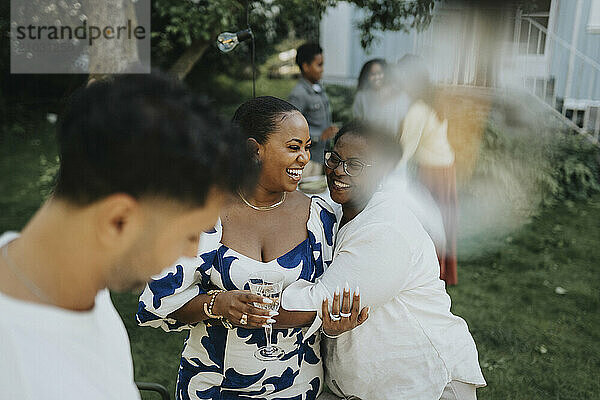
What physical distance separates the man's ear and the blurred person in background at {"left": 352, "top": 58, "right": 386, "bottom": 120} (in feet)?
17.4

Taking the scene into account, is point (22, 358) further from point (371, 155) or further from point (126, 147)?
point (371, 155)

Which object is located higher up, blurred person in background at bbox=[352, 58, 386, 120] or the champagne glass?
blurred person in background at bbox=[352, 58, 386, 120]

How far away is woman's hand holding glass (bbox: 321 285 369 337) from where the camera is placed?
1.73 m

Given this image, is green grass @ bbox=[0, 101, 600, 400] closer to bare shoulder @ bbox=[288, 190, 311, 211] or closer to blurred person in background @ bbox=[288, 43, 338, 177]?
blurred person in background @ bbox=[288, 43, 338, 177]

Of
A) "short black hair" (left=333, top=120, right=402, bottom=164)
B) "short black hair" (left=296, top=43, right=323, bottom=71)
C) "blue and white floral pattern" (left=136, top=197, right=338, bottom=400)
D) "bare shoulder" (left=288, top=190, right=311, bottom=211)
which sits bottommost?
"blue and white floral pattern" (left=136, top=197, right=338, bottom=400)

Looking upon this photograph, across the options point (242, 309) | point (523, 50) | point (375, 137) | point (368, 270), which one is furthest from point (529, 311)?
point (523, 50)

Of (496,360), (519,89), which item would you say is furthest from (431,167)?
(519,89)

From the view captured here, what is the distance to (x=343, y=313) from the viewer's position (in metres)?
1.73

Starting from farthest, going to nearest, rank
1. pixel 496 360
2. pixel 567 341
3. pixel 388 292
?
pixel 567 341 < pixel 496 360 < pixel 388 292

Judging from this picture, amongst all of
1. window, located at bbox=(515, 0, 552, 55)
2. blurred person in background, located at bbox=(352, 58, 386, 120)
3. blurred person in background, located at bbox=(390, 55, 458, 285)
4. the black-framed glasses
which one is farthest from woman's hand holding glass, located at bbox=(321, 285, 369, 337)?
window, located at bbox=(515, 0, 552, 55)

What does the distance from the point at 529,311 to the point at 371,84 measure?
2811 mm

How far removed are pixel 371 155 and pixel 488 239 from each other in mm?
5503

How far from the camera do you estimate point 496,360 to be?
420 centimetres

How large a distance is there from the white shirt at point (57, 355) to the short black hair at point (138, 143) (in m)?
0.19
